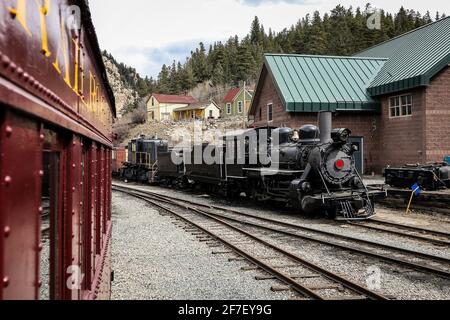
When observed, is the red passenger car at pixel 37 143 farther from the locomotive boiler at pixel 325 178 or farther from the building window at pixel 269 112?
the building window at pixel 269 112

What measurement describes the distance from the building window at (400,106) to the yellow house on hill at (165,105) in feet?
215

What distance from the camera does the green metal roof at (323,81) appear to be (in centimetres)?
2539

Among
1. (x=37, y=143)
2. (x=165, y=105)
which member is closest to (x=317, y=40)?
(x=165, y=105)

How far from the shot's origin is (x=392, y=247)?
8500mm

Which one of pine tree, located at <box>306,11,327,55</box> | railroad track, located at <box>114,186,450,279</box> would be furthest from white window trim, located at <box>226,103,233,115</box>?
railroad track, located at <box>114,186,450,279</box>

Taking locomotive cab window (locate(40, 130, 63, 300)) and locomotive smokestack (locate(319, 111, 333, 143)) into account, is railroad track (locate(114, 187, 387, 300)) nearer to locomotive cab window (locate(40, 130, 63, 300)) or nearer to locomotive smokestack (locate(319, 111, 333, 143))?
locomotive cab window (locate(40, 130, 63, 300))

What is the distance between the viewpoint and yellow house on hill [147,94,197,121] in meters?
88.9

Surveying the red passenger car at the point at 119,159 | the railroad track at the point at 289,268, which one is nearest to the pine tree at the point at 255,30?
the red passenger car at the point at 119,159

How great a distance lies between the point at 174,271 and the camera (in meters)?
7.39

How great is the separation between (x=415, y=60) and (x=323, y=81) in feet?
18.2

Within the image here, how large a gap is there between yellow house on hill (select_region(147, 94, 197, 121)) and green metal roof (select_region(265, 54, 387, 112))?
60872mm

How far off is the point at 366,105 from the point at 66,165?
25878 millimetres
